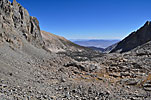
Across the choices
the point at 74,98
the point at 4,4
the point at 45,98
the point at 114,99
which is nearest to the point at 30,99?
the point at 45,98

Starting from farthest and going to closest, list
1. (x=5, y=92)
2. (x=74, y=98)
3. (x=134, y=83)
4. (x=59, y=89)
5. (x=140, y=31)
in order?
1. (x=140, y=31)
2. (x=134, y=83)
3. (x=59, y=89)
4. (x=74, y=98)
5. (x=5, y=92)

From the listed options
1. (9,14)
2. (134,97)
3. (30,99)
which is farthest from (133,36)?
(30,99)

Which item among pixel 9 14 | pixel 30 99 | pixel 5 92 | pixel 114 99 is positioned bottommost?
pixel 114 99

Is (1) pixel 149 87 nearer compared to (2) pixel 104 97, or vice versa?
(2) pixel 104 97

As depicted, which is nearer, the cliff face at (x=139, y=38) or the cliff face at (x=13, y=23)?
the cliff face at (x=13, y=23)

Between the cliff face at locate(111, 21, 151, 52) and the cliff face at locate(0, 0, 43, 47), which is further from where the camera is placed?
the cliff face at locate(111, 21, 151, 52)

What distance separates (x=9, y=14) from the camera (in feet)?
109

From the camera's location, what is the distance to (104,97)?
33.2 feet

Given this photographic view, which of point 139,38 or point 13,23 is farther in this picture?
point 139,38

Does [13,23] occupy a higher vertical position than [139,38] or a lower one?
lower

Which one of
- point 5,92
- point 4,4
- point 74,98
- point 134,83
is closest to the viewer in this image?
point 5,92

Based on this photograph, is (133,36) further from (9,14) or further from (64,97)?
(64,97)

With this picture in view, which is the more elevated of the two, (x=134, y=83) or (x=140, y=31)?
(x=140, y=31)

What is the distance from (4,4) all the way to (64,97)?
105 feet
